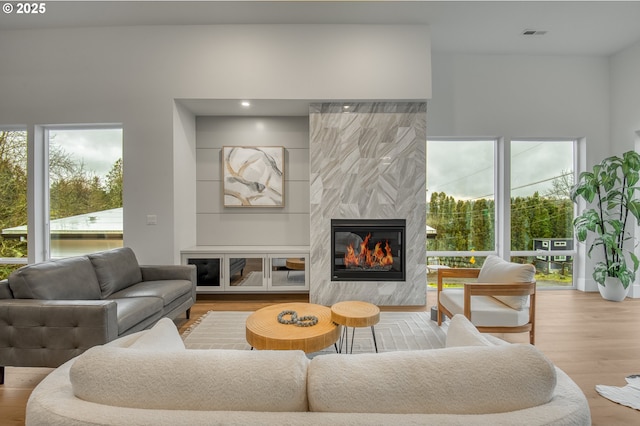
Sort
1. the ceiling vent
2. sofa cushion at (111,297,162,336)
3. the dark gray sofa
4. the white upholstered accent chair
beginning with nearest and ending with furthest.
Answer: the dark gray sofa, sofa cushion at (111,297,162,336), the white upholstered accent chair, the ceiling vent

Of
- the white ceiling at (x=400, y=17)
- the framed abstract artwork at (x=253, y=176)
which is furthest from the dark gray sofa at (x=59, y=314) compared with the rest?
the white ceiling at (x=400, y=17)

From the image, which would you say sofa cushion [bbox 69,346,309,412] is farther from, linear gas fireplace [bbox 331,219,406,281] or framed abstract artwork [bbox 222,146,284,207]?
framed abstract artwork [bbox 222,146,284,207]

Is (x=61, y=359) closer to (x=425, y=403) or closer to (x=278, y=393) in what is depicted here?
(x=278, y=393)

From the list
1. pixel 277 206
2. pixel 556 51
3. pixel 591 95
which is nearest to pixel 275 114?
pixel 277 206

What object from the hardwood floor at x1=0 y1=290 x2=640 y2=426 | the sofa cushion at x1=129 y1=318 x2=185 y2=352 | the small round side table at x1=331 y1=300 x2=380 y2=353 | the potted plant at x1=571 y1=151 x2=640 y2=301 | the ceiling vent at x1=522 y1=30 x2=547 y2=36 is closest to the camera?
the sofa cushion at x1=129 y1=318 x2=185 y2=352

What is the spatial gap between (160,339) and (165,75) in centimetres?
382

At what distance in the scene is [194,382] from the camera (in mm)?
895

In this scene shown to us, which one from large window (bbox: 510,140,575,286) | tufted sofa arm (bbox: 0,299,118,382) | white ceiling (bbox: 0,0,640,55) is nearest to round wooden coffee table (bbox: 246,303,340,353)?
tufted sofa arm (bbox: 0,299,118,382)

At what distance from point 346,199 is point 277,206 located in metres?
1.11

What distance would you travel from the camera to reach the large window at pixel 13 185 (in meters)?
4.33

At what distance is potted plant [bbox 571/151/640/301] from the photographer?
427 centimetres

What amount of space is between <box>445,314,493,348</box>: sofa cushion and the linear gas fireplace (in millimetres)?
2862

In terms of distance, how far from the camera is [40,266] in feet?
8.27

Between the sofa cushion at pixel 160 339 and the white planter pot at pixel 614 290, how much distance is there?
216 inches
